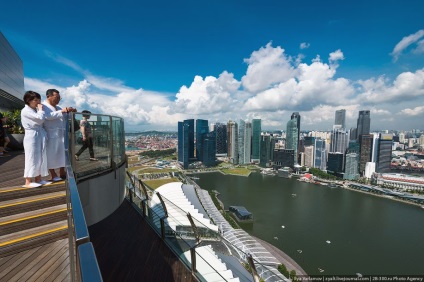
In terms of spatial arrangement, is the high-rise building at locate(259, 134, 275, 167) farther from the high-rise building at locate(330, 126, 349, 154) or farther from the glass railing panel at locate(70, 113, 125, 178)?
the glass railing panel at locate(70, 113, 125, 178)

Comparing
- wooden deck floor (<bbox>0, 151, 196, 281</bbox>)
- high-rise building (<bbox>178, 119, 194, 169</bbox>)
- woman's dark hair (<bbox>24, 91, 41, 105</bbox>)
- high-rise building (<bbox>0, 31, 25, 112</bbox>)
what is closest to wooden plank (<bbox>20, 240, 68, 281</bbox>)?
wooden deck floor (<bbox>0, 151, 196, 281</bbox>)

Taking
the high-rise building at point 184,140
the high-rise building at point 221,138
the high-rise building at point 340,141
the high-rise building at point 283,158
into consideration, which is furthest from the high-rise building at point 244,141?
the high-rise building at point 340,141

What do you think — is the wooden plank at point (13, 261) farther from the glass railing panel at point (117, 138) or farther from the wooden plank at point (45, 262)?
the glass railing panel at point (117, 138)

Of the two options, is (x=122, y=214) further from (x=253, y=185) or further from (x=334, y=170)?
(x=334, y=170)

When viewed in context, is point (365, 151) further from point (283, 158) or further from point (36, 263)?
point (36, 263)

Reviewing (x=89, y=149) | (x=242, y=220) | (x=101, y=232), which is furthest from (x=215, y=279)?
(x=242, y=220)

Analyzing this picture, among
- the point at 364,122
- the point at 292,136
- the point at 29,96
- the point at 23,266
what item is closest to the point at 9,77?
the point at 29,96
